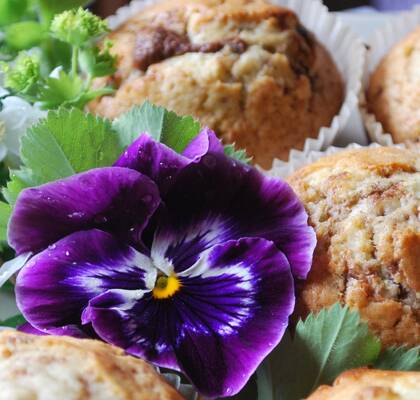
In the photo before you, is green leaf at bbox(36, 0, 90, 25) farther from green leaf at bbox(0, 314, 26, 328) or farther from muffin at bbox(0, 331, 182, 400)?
muffin at bbox(0, 331, 182, 400)

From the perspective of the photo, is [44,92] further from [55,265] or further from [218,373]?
[218,373]

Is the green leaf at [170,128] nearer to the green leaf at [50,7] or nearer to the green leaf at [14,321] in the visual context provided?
the green leaf at [14,321]

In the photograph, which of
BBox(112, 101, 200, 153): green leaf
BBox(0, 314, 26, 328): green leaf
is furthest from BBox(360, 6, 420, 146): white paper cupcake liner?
BBox(0, 314, 26, 328): green leaf

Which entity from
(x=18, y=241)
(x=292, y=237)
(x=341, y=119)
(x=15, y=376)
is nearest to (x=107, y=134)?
(x=18, y=241)

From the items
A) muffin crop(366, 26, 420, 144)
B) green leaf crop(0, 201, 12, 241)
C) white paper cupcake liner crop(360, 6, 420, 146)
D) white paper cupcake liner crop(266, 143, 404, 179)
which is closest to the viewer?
green leaf crop(0, 201, 12, 241)

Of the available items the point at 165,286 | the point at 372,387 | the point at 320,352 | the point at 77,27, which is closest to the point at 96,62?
the point at 77,27

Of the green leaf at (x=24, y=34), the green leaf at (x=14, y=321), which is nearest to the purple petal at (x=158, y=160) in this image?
the green leaf at (x=14, y=321)
